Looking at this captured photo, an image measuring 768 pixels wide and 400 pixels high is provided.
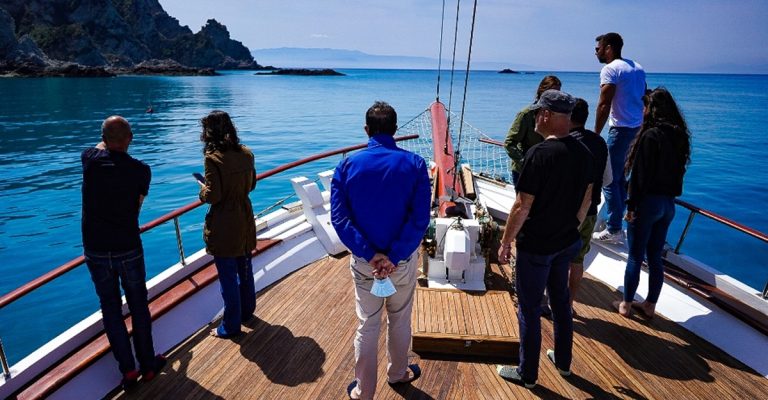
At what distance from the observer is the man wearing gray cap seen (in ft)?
7.94

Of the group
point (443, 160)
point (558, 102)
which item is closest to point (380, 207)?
point (558, 102)

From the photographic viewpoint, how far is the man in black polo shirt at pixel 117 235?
8.71 ft

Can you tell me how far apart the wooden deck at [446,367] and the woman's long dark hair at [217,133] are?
171 cm

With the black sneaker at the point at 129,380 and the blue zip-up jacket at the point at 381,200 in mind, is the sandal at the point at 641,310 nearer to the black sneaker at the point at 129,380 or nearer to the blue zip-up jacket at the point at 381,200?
the blue zip-up jacket at the point at 381,200

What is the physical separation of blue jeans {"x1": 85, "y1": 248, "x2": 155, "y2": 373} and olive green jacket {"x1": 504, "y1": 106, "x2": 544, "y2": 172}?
348 centimetres

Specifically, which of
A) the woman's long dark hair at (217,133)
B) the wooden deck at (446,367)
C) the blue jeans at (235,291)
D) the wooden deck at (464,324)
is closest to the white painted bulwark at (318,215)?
the wooden deck at (446,367)

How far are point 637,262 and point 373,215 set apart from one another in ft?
8.86

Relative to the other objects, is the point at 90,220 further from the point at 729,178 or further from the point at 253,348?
the point at 729,178

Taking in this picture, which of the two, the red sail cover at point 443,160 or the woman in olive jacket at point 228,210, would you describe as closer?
the woman in olive jacket at point 228,210

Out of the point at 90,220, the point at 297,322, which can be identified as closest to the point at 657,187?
the point at 297,322

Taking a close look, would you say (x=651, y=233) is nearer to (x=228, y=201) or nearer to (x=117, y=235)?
(x=228, y=201)

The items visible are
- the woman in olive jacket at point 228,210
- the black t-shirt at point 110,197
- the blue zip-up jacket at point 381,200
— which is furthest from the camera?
the woman in olive jacket at point 228,210

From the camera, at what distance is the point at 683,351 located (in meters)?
3.58

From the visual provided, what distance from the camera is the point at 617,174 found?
4.84 metres
